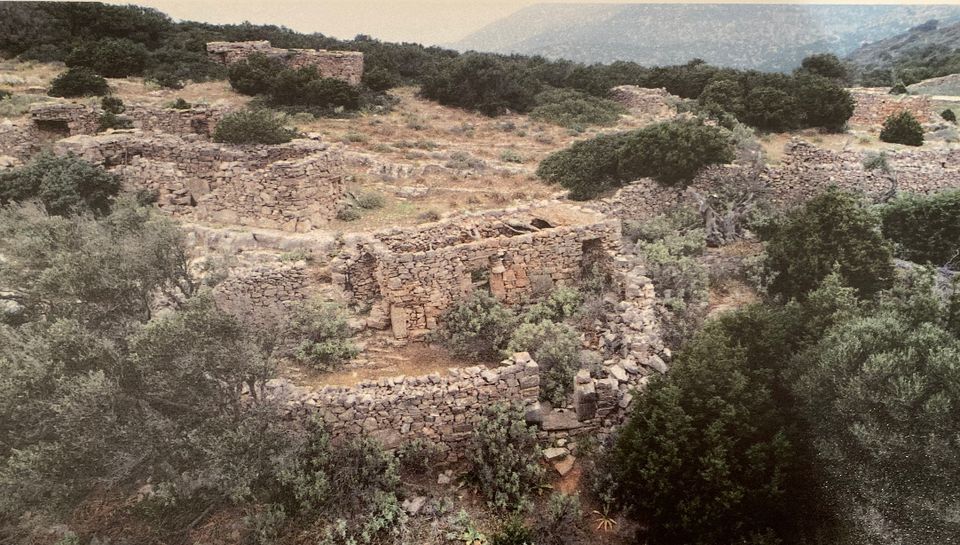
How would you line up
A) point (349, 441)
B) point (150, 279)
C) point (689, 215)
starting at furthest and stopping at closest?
1. point (689, 215)
2. point (150, 279)
3. point (349, 441)

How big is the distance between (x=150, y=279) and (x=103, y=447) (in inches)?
135

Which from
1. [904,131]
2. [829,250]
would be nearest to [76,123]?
[829,250]

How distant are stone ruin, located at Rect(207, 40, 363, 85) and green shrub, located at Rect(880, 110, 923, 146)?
22.7 m

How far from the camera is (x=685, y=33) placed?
6506 cm

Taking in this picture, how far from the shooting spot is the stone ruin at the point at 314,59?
96.3 ft

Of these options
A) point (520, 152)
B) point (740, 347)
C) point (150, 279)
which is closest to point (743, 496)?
point (740, 347)

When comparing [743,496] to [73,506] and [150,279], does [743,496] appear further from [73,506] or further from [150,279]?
[150,279]

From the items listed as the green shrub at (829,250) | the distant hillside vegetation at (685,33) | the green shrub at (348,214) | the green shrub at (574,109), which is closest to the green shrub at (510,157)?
the green shrub at (574,109)

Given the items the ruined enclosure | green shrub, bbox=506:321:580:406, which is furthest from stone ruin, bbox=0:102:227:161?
green shrub, bbox=506:321:580:406

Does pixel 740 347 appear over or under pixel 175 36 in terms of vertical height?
under

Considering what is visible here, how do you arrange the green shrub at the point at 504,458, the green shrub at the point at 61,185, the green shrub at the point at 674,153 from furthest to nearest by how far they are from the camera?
1. the green shrub at the point at 674,153
2. the green shrub at the point at 61,185
3. the green shrub at the point at 504,458

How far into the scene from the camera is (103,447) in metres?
6.23

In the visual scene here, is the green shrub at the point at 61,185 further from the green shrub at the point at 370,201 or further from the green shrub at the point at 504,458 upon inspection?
the green shrub at the point at 504,458

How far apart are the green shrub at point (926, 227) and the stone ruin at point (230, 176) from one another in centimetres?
1315
